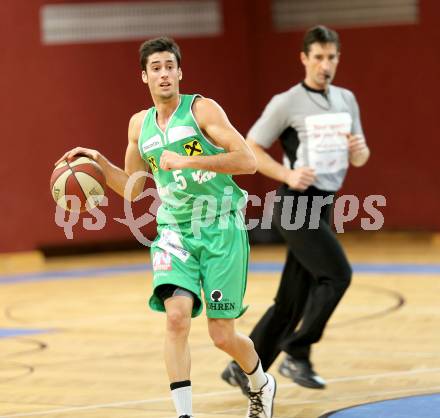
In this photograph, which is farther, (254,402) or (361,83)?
(361,83)

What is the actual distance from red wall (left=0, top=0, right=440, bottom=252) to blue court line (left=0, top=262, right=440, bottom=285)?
1055 mm

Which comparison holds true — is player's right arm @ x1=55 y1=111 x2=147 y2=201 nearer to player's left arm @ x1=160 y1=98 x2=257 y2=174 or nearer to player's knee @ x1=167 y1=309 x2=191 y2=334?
player's left arm @ x1=160 y1=98 x2=257 y2=174

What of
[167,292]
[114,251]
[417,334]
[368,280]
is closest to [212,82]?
[114,251]

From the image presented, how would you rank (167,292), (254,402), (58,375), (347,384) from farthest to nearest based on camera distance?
1. (58,375)
2. (347,384)
3. (254,402)
4. (167,292)

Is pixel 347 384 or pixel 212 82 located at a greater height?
pixel 212 82

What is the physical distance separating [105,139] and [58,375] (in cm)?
665

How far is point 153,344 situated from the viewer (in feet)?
26.4

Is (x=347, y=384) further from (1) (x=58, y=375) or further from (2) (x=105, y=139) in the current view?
(2) (x=105, y=139)

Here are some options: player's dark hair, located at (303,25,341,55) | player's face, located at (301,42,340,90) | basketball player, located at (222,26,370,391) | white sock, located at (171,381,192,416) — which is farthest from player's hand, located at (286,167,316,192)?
white sock, located at (171,381,192,416)

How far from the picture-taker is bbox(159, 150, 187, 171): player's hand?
505 cm

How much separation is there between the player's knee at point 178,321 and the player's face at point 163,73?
1.08 metres

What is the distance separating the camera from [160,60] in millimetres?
5320

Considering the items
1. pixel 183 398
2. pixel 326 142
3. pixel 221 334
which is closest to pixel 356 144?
pixel 326 142

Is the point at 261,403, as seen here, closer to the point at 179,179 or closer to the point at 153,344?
the point at 179,179
